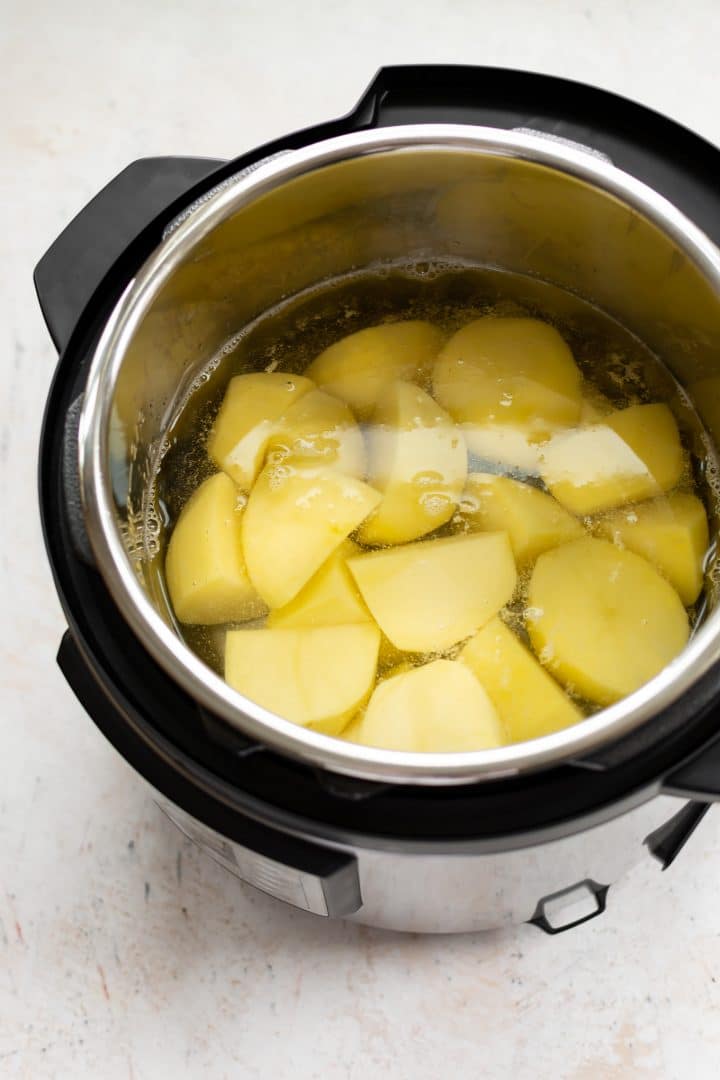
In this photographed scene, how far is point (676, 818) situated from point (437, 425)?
1.28 ft

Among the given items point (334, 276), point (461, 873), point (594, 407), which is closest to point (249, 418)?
point (334, 276)

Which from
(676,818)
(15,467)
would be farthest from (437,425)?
(15,467)

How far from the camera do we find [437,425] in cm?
94

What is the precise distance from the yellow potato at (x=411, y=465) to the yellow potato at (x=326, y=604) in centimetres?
5

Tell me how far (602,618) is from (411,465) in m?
0.21

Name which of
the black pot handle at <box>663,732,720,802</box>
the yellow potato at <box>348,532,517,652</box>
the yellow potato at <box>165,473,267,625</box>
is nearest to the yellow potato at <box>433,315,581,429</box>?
the yellow potato at <box>348,532,517,652</box>

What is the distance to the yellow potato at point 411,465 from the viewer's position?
2.96 feet

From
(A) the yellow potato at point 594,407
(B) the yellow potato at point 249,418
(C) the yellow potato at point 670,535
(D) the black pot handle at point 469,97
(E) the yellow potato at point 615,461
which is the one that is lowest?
(B) the yellow potato at point 249,418

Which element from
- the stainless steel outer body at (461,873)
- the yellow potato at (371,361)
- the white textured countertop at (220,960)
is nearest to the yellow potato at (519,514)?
the yellow potato at (371,361)

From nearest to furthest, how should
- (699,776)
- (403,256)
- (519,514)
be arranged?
(699,776), (519,514), (403,256)

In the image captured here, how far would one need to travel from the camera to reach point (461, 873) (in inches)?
28.4

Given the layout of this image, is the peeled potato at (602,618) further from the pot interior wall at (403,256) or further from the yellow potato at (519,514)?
the pot interior wall at (403,256)

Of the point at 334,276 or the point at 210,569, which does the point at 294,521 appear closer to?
the point at 210,569

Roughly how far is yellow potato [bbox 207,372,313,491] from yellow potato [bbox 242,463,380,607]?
0.02 metres
